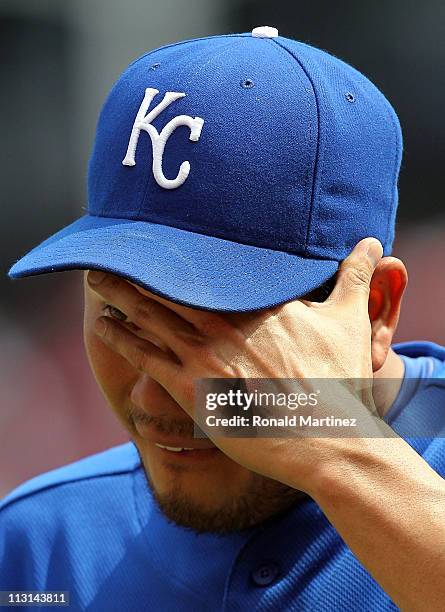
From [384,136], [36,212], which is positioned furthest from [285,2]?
[384,136]

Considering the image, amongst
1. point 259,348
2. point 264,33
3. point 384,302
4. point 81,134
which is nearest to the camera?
point 259,348

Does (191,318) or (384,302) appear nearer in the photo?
(191,318)

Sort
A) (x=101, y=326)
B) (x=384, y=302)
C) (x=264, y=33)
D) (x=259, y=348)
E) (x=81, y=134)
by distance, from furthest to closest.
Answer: (x=81, y=134)
(x=264, y=33)
(x=384, y=302)
(x=101, y=326)
(x=259, y=348)

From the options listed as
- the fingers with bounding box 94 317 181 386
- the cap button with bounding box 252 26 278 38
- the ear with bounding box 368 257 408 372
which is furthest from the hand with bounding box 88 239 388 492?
the cap button with bounding box 252 26 278 38

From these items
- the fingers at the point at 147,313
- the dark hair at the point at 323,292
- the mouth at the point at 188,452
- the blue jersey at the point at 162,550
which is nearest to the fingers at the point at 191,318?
the fingers at the point at 147,313

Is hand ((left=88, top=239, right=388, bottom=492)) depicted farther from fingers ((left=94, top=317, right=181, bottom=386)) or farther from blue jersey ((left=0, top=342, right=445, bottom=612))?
blue jersey ((left=0, top=342, right=445, bottom=612))

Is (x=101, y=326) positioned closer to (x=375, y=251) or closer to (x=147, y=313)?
(x=147, y=313)

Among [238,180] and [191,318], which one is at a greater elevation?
[238,180]

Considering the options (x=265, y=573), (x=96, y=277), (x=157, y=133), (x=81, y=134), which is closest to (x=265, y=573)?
(x=265, y=573)

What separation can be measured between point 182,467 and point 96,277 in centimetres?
35

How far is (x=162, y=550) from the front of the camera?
164 centimetres

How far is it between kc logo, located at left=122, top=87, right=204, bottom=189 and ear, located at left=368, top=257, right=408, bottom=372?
33 cm

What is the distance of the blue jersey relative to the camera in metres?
1.46

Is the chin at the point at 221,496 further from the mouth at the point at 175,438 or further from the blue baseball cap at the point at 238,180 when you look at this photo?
the blue baseball cap at the point at 238,180
